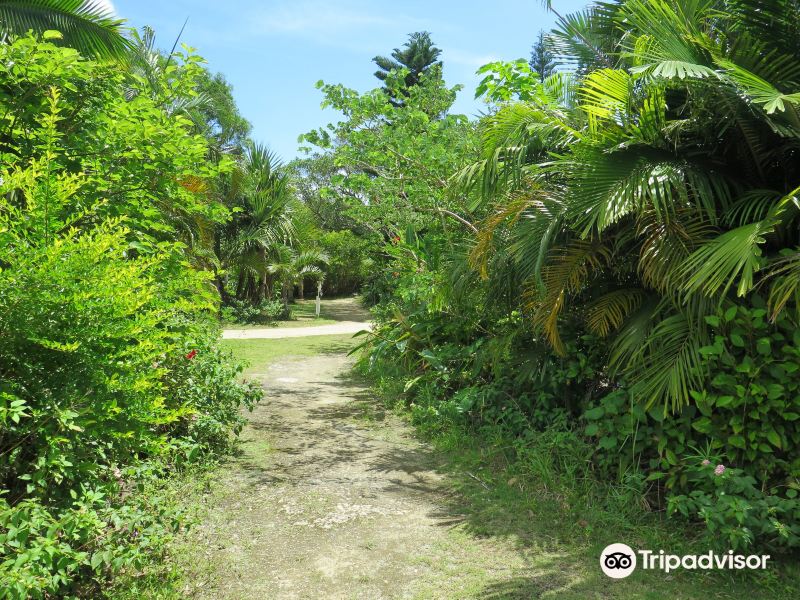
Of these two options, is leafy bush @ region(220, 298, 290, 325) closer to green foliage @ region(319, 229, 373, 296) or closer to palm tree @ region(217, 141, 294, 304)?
palm tree @ region(217, 141, 294, 304)

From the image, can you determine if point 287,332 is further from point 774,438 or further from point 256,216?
point 774,438

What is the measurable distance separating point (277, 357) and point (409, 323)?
13.4 feet

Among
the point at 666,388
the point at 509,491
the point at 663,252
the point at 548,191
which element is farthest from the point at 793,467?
the point at 548,191

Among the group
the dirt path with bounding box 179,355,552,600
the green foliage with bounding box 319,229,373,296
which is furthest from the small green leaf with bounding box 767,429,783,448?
the green foliage with bounding box 319,229,373,296

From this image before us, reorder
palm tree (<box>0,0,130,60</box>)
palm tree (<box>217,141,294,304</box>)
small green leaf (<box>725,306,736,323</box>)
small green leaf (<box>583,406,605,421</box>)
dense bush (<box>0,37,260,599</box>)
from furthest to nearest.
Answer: palm tree (<box>217,141,294,304</box>) < palm tree (<box>0,0,130,60</box>) < small green leaf (<box>583,406,605,421</box>) < small green leaf (<box>725,306,736,323</box>) < dense bush (<box>0,37,260,599</box>)

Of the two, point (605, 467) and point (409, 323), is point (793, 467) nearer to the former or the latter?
point (605, 467)

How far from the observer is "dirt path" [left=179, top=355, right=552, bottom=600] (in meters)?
3.13

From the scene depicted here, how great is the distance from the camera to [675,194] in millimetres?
3760

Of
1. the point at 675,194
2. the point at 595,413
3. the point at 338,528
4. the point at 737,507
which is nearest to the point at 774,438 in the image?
the point at 737,507

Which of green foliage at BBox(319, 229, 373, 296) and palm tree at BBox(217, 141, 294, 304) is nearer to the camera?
palm tree at BBox(217, 141, 294, 304)

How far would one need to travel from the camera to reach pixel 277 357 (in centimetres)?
1119

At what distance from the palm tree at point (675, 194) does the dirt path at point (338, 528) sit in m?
1.57

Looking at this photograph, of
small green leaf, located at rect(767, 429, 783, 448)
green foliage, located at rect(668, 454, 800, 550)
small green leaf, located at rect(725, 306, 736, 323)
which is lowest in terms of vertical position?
green foliage, located at rect(668, 454, 800, 550)

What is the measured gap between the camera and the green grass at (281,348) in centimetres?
1077
